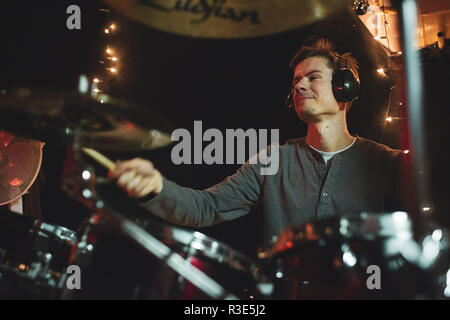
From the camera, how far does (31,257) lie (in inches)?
43.2

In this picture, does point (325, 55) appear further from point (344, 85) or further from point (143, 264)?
point (143, 264)

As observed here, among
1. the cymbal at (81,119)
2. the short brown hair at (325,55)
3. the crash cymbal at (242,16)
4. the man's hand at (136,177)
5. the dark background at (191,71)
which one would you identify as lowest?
the man's hand at (136,177)

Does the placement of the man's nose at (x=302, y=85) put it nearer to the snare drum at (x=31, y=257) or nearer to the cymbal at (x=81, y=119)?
the cymbal at (x=81, y=119)

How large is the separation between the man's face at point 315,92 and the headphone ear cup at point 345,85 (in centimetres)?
4

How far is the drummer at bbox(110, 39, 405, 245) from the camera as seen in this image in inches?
59.3

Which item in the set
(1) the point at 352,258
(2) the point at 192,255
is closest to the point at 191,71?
(2) the point at 192,255

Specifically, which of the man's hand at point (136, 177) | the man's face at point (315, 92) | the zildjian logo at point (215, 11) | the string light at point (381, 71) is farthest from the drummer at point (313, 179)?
the string light at point (381, 71)

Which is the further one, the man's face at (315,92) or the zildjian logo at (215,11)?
the man's face at (315,92)

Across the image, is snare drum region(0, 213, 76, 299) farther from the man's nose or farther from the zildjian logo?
the man's nose

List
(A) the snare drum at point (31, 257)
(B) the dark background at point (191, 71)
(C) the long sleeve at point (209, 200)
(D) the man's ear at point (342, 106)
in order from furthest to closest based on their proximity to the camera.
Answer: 1. (B) the dark background at point (191, 71)
2. (D) the man's ear at point (342, 106)
3. (C) the long sleeve at point (209, 200)
4. (A) the snare drum at point (31, 257)

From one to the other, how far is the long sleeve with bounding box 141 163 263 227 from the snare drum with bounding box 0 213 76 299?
0.34 meters

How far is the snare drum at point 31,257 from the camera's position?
3.39ft

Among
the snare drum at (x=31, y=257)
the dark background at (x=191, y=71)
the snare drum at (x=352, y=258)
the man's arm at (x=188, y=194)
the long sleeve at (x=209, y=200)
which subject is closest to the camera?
the snare drum at (x=352, y=258)

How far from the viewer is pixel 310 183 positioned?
63.2 inches
